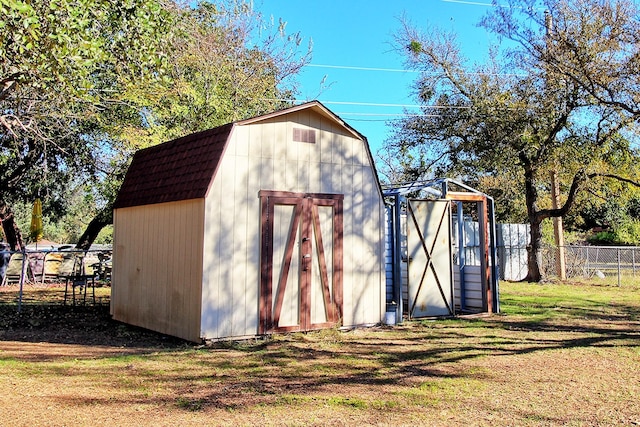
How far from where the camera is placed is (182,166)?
813 centimetres

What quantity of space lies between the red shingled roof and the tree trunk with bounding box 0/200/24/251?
9.63m

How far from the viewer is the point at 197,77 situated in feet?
47.6

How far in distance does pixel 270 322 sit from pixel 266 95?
1065 centimetres

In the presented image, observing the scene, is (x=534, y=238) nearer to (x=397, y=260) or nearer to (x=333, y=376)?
(x=397, y=260)

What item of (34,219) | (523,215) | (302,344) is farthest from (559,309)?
(523,215)

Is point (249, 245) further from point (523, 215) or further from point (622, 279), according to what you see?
point (523, 215)

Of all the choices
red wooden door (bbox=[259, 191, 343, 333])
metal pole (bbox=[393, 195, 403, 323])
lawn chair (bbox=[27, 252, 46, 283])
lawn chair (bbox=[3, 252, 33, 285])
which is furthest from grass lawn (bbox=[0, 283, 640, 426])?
lawn chair (bbox=[27, 252, 46, 283])

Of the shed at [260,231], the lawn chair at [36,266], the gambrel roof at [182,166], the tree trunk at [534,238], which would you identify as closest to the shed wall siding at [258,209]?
the shed at [260,231]

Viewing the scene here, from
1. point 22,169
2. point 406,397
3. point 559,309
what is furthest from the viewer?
point 22,169

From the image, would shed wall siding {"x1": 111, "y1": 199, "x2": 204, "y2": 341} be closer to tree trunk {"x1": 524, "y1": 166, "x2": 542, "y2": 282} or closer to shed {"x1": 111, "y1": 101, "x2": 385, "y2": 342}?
shed {"x1": 111, "y1": 101, "x2": 385, "y2": 342}

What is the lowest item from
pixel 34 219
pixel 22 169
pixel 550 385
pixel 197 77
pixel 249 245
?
pixel 550 385

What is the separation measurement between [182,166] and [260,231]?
1624 millimetres

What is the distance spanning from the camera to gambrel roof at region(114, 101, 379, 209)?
24.4ft

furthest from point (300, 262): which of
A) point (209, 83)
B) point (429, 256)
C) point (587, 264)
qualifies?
point (587, 264)
